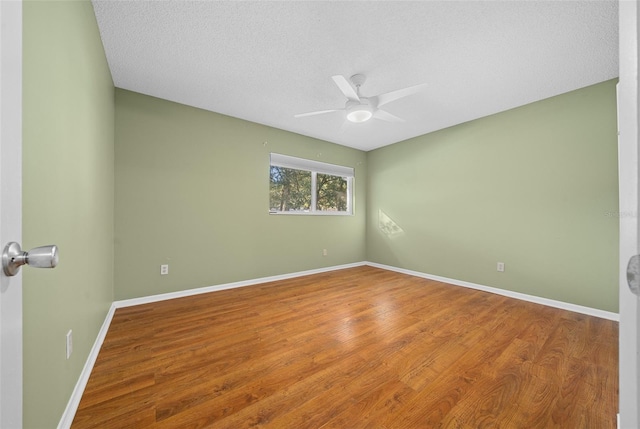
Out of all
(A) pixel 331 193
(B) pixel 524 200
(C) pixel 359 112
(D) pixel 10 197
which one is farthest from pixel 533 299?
(D) pixel 10 197

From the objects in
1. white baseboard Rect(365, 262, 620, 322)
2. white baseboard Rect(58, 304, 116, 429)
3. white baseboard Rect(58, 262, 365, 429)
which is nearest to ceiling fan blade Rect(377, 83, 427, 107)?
white baseboard Rect(365, 262, 620, 322)

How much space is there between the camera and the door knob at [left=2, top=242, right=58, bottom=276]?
44 centimetres

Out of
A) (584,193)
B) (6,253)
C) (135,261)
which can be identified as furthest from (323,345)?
(584,193)

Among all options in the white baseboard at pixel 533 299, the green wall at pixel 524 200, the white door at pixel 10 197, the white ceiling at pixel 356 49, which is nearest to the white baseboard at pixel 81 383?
the white door at pixel 10 197

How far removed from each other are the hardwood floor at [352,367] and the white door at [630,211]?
107cm

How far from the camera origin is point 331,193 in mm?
4684

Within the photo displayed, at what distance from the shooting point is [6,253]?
0.44 m

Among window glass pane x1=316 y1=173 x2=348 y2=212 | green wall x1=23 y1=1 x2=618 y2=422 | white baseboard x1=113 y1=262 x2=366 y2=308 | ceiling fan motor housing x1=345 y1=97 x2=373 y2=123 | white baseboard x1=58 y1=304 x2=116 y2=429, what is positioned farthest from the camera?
window glass pane x1=316 y1=173 x2=348 y2=212

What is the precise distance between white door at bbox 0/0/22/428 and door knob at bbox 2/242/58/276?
0.01 meters

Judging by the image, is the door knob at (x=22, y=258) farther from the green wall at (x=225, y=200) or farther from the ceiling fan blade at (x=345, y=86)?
the ceiling fan blade at (x=345, y=86)

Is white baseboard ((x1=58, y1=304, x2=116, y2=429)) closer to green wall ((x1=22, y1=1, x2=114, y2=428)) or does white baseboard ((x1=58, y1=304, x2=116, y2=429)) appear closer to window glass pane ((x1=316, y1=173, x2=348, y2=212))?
green wall ((x1=22, y1=1, x2=114, y2=428))

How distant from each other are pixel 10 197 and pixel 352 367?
1.78 meters

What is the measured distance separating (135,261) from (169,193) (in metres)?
0.84

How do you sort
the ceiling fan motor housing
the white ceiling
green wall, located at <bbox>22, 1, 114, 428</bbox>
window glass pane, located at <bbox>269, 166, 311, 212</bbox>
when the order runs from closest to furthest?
green wall, located at <bbox>22, 1, 114, 428</bbox> → the white ceiling → the ceiling fan motor housing → window glass pane, located at <bbox>269, 166, 311, 212</bbox>
